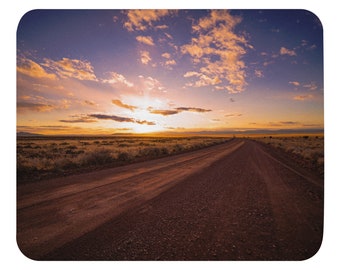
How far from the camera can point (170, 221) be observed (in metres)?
3.72

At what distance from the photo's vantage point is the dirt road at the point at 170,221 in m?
2.91

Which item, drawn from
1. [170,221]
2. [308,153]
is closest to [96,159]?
[170,221]

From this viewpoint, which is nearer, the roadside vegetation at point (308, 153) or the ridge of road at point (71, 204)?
the ridge of road at point (71, 204)

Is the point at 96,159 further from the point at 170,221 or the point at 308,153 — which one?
the point at 308,153

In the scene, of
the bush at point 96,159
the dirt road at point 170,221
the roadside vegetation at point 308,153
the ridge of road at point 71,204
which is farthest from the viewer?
the bush at point 96,159

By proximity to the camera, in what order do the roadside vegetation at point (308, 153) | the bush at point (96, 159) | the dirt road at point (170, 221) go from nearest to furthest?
the dirt road at point (170, 221) → the roadside vegetation at point (308, 153) → the bush at point (96, 159)

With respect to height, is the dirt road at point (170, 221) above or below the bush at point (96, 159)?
below

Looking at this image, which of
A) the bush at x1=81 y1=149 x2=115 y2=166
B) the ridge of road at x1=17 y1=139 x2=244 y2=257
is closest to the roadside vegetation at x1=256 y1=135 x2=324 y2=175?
the ridge of road at x1=17 y1=139 x2=244 y2=257

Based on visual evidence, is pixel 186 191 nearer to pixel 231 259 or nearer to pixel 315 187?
pixel 231 259

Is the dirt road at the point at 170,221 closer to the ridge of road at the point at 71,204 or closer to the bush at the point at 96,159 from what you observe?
the ridge of road at the point at 71,204

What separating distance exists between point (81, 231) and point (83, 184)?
3.29 metres

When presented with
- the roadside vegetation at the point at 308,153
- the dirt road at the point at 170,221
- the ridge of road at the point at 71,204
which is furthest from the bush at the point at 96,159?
the roadside vegetation at the point at 308,153

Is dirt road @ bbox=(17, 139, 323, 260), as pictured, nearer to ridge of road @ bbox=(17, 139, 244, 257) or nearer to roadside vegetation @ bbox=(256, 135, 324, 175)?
ridge of road @ bbox=(17, 139, 244, 257)
